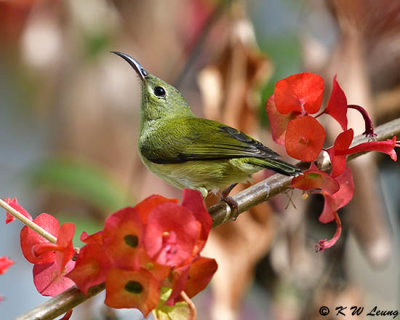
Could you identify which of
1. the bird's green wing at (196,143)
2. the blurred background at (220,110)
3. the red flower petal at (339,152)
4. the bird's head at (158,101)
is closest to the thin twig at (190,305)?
the red flower petal at (339,152)

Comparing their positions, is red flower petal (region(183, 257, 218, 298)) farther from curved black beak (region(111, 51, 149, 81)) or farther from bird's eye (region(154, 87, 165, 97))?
bird's eye (region(154, 87, 165, 97))

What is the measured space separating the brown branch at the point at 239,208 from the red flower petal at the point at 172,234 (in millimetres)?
113

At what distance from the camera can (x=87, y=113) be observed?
12.8 feet

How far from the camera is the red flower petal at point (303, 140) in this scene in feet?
3.37

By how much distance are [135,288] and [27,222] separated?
0.19 m

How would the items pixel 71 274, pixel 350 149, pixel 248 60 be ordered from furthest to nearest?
pixel 248 60
pixel 350 149
pixel 71 274

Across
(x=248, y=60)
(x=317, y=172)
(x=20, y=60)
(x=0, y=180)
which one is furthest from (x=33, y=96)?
(x=317, y=172)

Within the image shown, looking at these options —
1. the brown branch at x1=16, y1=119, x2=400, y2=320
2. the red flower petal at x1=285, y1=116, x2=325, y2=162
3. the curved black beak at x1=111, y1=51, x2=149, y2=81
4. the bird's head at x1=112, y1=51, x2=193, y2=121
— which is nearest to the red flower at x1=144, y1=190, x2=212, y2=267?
the brown branch at x1=16, y1=119, x2=400, y2=320

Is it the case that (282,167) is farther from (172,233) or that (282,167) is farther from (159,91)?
(159,91)

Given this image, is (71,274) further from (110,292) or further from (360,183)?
(360,183)

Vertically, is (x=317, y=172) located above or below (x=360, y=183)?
below

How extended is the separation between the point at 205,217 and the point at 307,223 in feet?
5.34

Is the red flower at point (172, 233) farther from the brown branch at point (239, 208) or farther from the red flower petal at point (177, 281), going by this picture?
the brown branch at point (239, 208)

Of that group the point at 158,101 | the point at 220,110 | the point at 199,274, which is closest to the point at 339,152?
the point at 199,274
